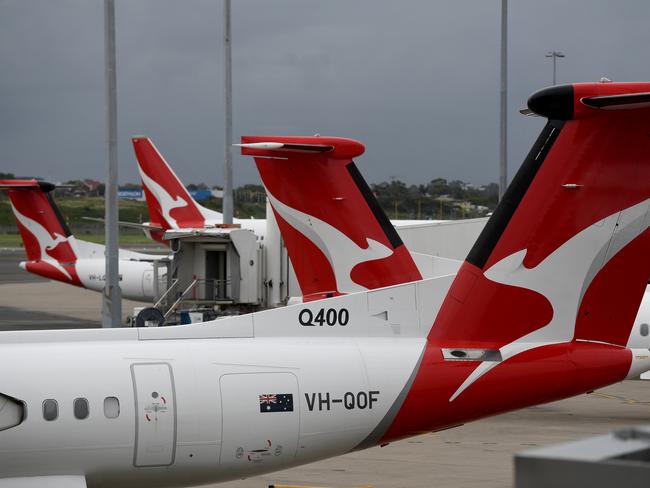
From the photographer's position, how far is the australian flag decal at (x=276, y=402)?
33.9 feet

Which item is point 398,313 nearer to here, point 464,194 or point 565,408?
point 565,408

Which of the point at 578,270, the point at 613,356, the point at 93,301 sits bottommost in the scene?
the point at 93,301

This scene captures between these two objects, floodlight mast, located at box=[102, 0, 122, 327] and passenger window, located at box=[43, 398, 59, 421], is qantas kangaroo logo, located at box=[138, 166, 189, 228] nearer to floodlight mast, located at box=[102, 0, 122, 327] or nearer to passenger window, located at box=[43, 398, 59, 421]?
floodlight mast, located at box=[102, 0, 122, 327]

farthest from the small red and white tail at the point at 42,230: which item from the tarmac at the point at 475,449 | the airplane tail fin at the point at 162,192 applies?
the tarmac at the point at 475,449

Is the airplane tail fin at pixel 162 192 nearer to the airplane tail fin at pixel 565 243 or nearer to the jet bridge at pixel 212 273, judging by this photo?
the jet bridge at pixel 212 273

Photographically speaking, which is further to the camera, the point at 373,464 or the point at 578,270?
the point at 373,464

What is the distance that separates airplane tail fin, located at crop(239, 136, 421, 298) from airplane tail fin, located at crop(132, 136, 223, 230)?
72.1ft

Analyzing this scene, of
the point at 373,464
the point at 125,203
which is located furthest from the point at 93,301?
the point at 125,203

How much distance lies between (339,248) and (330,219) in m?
0.59

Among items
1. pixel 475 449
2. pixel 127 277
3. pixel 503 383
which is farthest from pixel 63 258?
pixel 503 383

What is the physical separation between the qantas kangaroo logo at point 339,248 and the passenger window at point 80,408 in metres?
10.1

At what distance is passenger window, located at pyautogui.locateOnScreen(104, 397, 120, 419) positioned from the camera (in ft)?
33.0

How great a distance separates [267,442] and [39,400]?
7.23ft

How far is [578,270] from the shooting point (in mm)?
11070
